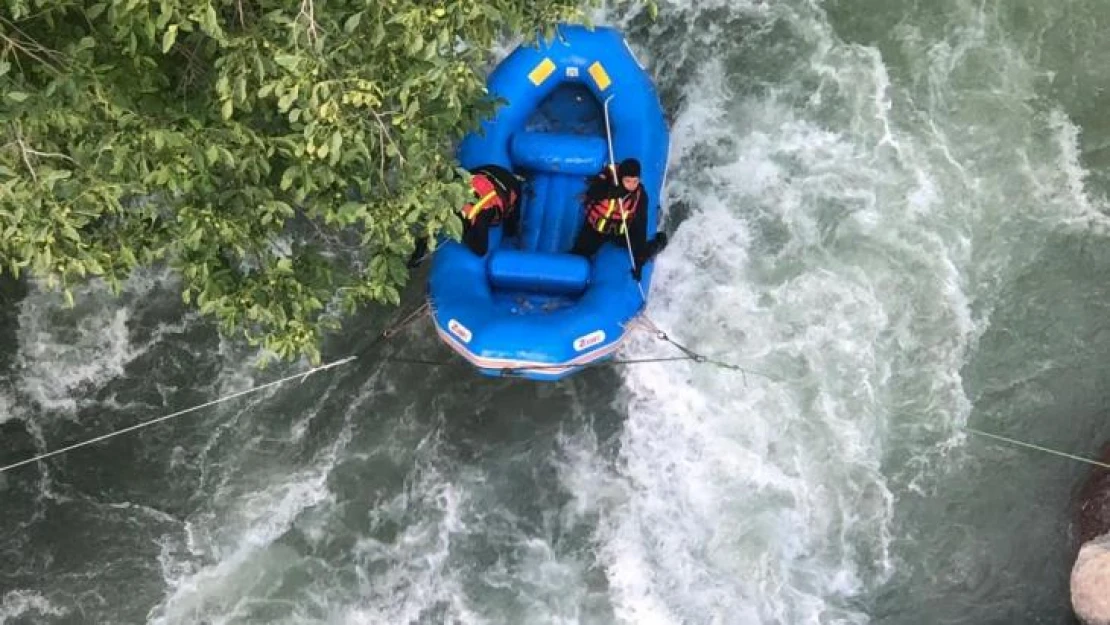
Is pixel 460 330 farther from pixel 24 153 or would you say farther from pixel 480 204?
pixel 24 153

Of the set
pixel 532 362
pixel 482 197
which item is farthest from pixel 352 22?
pixel 532 362

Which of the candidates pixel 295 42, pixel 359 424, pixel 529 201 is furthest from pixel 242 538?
pixel 295 42

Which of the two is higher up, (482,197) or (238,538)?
(482,197)

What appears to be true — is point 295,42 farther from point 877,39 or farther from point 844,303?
point 877,39

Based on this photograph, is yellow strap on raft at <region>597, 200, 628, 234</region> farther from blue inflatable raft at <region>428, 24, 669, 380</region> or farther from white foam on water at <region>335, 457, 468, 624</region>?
white foam on water at <region>335, 457, 468, 624</region>

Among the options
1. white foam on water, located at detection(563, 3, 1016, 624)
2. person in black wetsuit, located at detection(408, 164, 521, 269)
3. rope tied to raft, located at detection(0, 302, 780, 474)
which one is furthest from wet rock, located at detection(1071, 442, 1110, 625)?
person in black wetsuit, located at detection(408, 164, 521, 269)

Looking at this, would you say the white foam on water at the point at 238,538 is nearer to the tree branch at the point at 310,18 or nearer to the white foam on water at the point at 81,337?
the white foam on water at the point at 81,337
